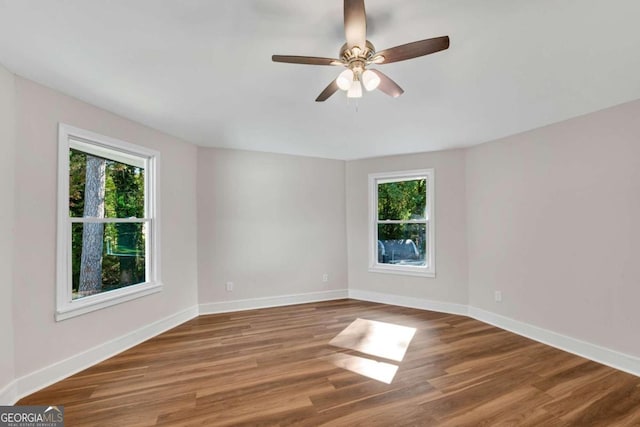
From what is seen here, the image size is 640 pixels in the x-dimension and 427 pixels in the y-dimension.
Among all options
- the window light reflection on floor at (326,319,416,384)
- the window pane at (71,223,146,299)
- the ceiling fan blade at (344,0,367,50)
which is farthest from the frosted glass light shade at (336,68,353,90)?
the window pane at (71,223,146,299)

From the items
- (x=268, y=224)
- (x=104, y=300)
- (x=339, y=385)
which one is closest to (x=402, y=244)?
(x=268, y=224)

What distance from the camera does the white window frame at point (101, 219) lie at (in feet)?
7.60

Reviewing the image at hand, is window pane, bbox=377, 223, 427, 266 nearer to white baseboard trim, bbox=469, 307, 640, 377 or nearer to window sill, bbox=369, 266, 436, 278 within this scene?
window sill, bbox=369, 266, 436, 278

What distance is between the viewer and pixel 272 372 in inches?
94.9

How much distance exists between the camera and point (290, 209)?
4.42 m

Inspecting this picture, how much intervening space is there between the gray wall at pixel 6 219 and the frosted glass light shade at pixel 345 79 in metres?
2.31

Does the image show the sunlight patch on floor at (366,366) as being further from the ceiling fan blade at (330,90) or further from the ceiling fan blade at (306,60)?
the ceiling fan blade at (306,60)

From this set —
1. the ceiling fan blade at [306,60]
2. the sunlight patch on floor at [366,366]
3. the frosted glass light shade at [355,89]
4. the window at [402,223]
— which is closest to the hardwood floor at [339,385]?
the sunlight patch on floor at [366,366]

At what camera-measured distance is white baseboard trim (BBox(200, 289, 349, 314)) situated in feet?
13.0

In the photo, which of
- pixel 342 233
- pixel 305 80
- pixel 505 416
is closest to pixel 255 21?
pixel 305 80

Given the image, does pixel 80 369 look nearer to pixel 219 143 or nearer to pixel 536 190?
pixel 219 143

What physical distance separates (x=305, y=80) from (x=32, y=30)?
5.13ft

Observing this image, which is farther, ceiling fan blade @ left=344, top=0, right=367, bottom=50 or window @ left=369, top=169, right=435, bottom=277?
window @ left=369, top=169, right=435, bottom=277

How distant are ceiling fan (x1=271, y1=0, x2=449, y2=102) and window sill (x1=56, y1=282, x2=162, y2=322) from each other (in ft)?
8.47
